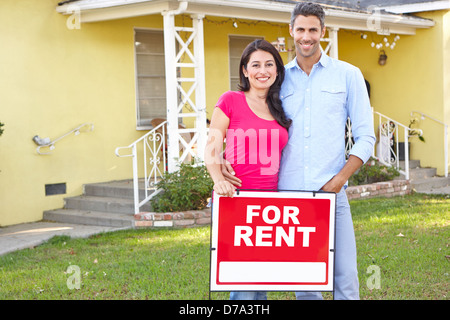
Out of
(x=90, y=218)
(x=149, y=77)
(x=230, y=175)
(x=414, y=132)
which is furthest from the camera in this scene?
(x=414, y=132)

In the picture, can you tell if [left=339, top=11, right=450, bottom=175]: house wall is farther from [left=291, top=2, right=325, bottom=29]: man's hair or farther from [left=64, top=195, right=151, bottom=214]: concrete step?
[left=291, top=2, right=325, bottom=29]: man's hair

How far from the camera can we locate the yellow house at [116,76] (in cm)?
856

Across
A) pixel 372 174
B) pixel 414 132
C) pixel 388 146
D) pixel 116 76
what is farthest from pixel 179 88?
pixel 414 132

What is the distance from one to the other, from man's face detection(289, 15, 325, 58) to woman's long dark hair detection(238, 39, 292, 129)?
0.14 meters

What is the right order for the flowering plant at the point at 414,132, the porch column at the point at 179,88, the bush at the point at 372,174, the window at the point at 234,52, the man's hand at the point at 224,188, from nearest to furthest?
the man's hand at the point at 224,188 < the porch column at the point at 179,88 < the bush at the point at 372,174 < the window at the point at 234,52 < the flowering plant at the point at 414,132

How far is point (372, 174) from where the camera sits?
33.8ft

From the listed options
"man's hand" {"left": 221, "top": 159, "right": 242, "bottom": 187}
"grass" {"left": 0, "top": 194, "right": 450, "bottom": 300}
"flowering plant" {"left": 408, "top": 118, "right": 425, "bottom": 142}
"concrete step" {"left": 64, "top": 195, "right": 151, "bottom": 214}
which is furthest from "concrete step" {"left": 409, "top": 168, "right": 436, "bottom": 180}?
"man's hand" {"left": 221, "top": 159, "right": 242, "bottom": 187}

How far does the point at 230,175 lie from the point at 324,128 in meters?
0.57

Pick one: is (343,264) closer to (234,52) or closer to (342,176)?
(342,176)

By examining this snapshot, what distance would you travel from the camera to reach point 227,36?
1121cm

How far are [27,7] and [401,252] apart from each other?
20.4 ft

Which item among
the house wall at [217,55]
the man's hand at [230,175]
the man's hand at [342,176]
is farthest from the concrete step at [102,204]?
the man's hand at [342,176]

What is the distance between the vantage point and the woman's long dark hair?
3.25m

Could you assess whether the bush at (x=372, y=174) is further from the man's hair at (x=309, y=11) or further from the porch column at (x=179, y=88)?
the man's hair at (x=309, y=11)
